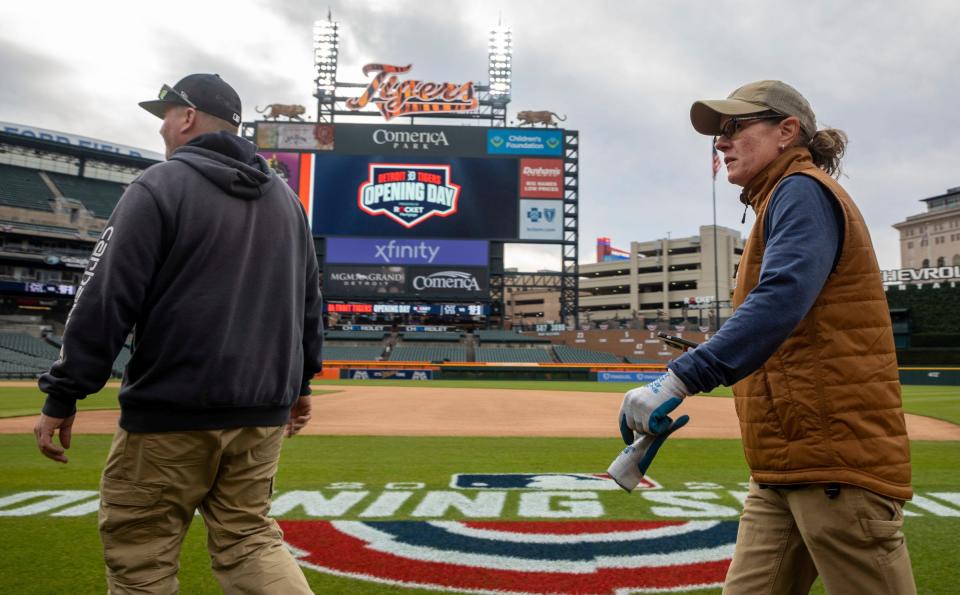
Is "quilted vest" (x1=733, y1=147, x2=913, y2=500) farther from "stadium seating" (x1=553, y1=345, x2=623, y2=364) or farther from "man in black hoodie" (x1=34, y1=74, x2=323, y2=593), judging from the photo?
"stadium seating" (x1=553, y1=345, x2=623, y2=364)

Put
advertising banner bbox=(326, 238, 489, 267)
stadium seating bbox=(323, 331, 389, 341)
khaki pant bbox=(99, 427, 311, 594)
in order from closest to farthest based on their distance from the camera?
khaki pant bbox=(99, 427, 311, 594), advertising banner bbox=(326, 238, 489, 267), stadium seating bbox=(323, 331, 389, 341)

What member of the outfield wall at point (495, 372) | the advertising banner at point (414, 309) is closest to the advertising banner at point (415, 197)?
the advertising banner at point (414, 309)

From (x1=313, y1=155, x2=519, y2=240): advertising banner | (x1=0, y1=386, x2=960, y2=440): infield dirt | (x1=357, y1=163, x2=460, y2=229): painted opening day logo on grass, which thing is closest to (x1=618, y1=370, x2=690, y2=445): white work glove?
(x1=0, y1=386, x2=960, y2=440): infield dirt

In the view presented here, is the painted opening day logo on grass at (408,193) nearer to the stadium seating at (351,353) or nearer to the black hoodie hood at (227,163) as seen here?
the stadium seating at (351,353)

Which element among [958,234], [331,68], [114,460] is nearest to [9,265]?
[331,68]

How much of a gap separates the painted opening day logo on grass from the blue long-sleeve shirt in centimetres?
4329

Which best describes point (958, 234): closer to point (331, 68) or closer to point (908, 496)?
point (331, 68)

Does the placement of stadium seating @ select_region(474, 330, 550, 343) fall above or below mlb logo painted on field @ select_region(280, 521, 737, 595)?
above

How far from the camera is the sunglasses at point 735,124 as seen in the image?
2.03 m

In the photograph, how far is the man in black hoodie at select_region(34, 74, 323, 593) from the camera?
194cm

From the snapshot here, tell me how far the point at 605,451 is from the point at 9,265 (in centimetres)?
5515

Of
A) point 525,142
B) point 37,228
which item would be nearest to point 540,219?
point 525,142

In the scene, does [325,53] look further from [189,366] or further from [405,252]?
[189,366]

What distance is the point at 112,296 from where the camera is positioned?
1924mm
